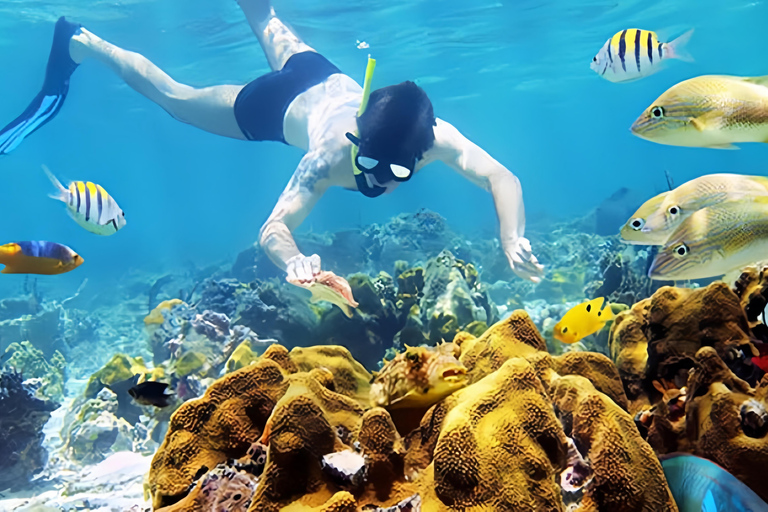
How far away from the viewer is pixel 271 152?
78000 mm

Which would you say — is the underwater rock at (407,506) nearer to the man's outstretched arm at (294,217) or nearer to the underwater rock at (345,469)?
the underwater rock at (345,469)

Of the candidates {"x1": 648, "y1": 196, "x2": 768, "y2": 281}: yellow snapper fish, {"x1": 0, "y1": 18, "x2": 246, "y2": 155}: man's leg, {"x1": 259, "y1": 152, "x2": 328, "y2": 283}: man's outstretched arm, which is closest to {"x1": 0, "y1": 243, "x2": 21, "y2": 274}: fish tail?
{"x1": 259, "y1": 152, "x2": 328, "y2": 283}: man's outstretched arm

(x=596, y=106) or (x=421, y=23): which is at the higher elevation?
(x=421, y=23)

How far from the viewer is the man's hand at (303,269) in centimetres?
294

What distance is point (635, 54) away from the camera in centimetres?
421

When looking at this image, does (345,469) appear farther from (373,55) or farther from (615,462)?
(373,55)

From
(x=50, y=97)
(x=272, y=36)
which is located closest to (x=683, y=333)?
(x=50, y=97)

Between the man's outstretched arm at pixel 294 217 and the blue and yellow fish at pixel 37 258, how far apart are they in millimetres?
1527

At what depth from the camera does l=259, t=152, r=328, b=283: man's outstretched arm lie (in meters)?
3.16

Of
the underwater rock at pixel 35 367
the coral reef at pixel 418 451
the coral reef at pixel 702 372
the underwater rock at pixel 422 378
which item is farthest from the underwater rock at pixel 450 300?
the underwater rock at pixel 35 367

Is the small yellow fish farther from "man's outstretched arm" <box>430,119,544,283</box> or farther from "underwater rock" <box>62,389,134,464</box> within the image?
"underwater rock" <box>62,389,134,464</box>

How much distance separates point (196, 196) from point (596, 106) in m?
113

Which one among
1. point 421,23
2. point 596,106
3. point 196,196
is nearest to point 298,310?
point 421,23

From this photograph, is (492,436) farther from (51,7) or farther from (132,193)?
(132,193)
